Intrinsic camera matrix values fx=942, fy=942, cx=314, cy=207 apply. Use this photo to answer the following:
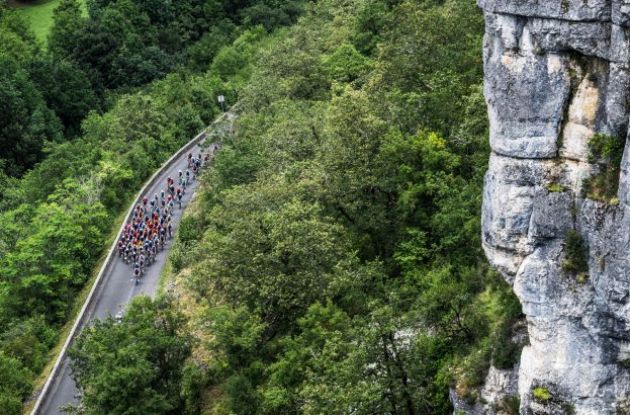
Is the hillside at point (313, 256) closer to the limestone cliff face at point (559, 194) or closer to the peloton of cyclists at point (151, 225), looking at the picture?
the peloton of cyclists at point (151, 225)

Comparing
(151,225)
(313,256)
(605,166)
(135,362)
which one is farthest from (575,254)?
(151,225)

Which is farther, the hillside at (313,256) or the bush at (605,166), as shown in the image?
the hillside at (313,256)

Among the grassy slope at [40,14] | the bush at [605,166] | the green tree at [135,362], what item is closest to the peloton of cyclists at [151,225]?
the green tree at [135,362]

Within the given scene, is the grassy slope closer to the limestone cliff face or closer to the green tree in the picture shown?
the green tree

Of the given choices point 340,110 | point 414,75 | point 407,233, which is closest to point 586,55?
point 407,233

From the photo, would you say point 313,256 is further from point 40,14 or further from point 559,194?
point 40,14

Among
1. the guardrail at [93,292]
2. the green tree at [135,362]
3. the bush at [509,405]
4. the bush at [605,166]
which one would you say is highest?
the bush at [605,166]
